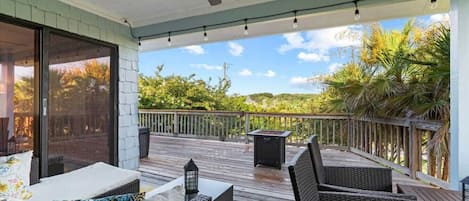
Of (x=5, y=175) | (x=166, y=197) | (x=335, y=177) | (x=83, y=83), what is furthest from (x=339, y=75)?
(x=5, y=175)

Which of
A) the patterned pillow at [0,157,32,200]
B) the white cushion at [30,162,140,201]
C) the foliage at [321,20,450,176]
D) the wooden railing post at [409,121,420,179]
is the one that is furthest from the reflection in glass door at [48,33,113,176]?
the wooden railing post at [409,121,420,179]

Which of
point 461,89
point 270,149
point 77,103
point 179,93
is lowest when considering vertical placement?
point 270,149

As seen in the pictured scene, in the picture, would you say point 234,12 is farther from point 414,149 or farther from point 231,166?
point 414,149

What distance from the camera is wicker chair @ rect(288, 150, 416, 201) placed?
1.45 meters

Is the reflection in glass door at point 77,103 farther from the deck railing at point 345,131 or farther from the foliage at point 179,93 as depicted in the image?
the foliage at point 179,93

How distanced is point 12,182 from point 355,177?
240cm

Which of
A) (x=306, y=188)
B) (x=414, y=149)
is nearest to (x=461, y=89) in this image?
(x=414, y=149)

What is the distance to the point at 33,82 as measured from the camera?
9.72ft

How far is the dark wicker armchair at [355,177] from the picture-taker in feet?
6.93

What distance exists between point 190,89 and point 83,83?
606cm

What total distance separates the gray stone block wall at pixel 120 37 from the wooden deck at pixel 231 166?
502 mm

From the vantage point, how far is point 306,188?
60.5 inches

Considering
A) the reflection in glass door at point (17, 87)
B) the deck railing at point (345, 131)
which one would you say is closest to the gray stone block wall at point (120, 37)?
the reflection in glass door at point (17, 87)

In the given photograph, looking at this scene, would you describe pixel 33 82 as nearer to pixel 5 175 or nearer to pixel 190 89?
pixel 5 175
